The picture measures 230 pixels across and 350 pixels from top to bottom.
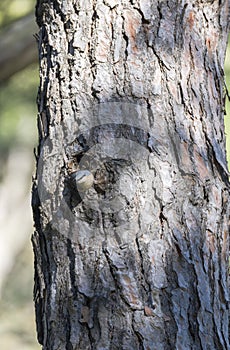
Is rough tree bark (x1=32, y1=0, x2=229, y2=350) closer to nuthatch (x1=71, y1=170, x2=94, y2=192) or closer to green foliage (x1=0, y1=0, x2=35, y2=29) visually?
nuthatch (x1=71, y1=170, x2=94, y2=192)

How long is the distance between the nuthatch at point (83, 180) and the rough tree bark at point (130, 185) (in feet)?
0.04

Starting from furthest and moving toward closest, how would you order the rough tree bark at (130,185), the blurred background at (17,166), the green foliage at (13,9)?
the green foliage at (13,9), the blurred background at (17,166), the rough tree bark at (130,185)

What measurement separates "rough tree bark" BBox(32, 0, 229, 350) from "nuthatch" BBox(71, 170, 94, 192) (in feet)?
0.04

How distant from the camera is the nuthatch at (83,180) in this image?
1332 mm

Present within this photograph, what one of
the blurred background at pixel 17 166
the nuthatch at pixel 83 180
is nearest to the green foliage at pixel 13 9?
the blurred background at pixel 17 166

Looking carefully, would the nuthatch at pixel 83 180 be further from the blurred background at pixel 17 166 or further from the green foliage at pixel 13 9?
the green foliage at pixel 13 9

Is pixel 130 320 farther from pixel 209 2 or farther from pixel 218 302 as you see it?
pixel 209 2

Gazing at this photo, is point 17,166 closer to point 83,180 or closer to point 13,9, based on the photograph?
point 13,9

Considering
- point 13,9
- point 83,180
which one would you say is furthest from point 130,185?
point 13,9

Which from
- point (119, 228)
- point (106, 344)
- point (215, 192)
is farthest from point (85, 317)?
point (215, 192)

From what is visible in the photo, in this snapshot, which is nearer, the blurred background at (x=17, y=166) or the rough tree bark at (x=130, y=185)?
the rough tree bark at (x=130, y=185)

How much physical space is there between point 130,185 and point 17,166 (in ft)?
10.5

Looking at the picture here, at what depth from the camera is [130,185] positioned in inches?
53.4

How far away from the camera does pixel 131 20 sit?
4.77ft
